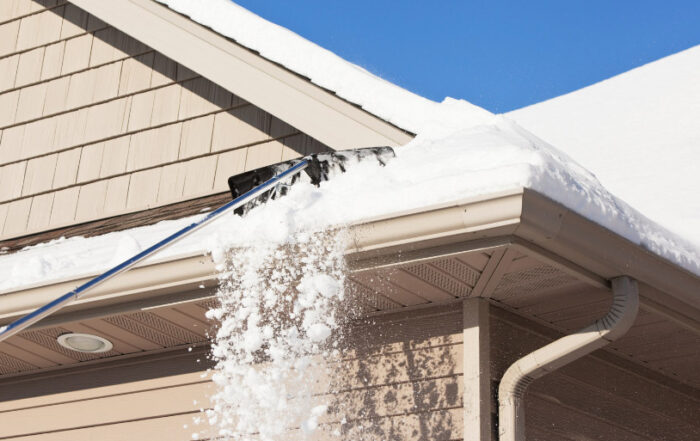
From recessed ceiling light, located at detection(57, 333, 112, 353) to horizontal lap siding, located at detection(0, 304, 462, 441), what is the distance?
7.6 inches

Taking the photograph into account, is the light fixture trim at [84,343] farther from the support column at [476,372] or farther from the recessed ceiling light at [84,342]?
the support column at [476,372]

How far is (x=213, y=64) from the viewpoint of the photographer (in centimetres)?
568

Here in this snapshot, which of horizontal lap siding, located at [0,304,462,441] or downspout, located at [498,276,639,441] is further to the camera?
horizontal lap siding, located at [0,304,462,441]

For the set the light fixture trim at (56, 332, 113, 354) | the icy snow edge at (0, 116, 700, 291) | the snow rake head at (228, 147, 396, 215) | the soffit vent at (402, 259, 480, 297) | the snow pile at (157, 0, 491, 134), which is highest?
the snow pile at (157, 0, 491, 134)

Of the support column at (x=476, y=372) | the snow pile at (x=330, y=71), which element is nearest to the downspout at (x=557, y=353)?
the support column at (x=476, y=372)

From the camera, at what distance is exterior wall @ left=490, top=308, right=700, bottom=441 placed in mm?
4199

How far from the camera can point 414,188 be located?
3689 mm

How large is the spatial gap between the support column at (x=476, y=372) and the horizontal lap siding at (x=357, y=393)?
0.16 feet

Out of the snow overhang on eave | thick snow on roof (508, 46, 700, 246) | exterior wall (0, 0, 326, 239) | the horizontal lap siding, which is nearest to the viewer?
the snow overhang on eave

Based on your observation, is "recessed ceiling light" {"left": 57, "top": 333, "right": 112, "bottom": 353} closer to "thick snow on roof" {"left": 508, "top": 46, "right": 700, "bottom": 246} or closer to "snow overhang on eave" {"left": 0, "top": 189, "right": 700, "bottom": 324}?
"snow overhang on eave" {"left": 0, "top": 189, "right": 700, "bottom": 324}

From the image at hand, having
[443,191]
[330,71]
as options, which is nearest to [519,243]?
[443,191]

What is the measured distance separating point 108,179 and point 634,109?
3775 millimetres

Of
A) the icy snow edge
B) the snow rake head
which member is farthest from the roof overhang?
the icy snow edge

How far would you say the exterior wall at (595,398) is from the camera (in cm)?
420
